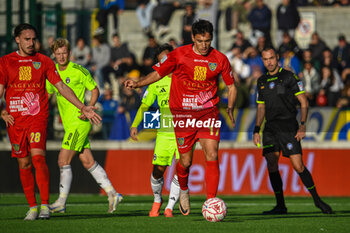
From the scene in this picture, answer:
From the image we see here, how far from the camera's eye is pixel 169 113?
1005 centimetres

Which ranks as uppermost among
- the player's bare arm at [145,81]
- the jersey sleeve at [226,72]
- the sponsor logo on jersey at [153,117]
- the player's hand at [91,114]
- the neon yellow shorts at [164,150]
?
the jersey sleeve at [226,72]

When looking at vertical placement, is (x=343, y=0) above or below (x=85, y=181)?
above

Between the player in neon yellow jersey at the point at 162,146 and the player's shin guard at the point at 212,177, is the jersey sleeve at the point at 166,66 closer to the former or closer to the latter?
the player in neon yellow jersey at the point at 162,146

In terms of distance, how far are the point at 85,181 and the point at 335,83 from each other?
240 inches

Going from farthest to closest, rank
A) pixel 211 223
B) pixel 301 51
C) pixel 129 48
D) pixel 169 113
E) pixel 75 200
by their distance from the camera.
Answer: pixel 129 48 < pixel 301 51 < pixel 75 200 < pixel 169 113 < pixel 211 223

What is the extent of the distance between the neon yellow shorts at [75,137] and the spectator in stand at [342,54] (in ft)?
28.2

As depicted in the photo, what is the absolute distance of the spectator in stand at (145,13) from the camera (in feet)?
64.3

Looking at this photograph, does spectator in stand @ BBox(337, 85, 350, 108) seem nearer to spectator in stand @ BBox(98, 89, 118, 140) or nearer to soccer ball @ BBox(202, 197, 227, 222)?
spectator in stand @ BBox(98, 89, 118, 140)

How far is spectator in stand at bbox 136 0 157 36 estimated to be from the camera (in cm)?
1959

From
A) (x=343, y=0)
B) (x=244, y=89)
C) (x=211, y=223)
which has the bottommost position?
(x=211, y=223)

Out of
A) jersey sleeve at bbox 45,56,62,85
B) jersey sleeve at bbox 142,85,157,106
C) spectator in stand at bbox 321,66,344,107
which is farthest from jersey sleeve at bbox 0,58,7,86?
spectator in stand at bbox 321,66,344,107

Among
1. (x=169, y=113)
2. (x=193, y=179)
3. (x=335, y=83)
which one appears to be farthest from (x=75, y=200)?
(x=335, y=83)

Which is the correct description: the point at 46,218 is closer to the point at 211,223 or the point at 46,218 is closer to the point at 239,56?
the point at 211,223

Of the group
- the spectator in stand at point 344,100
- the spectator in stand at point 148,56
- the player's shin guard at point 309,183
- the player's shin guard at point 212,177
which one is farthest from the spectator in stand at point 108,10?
the player's shin guard at point 212,177
